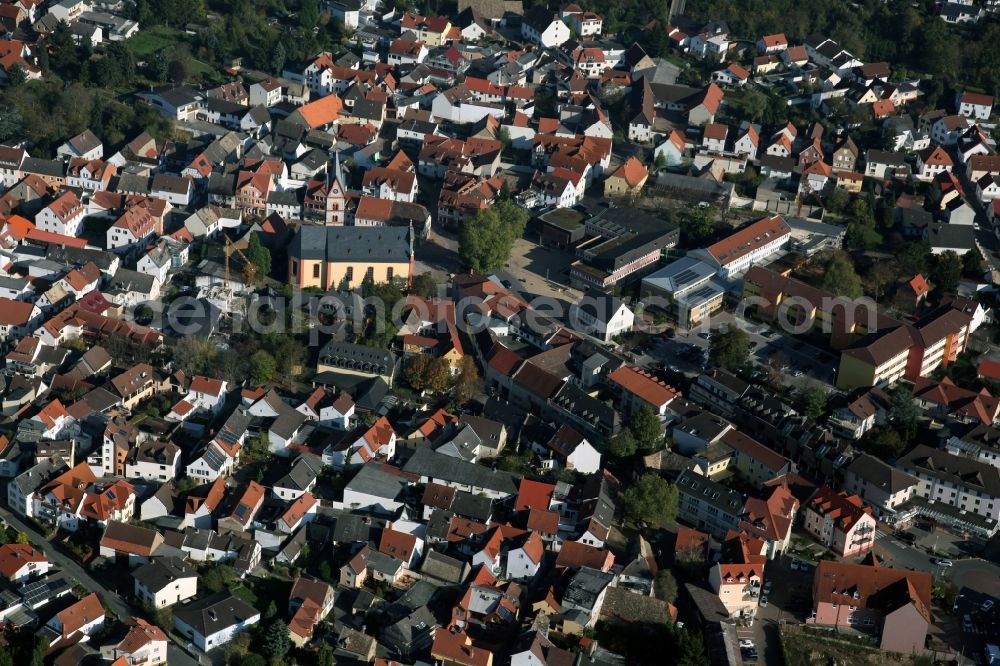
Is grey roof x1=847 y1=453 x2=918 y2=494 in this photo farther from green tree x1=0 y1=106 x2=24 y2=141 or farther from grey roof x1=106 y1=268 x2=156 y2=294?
green tree x1=0 y1=106 x2=24 y2=141

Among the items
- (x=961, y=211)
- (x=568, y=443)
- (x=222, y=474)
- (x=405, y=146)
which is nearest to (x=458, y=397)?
(x=568, y=443)

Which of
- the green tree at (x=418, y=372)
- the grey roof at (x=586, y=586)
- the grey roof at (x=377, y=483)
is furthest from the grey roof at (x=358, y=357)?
the grey roof at (x=586, y=586)

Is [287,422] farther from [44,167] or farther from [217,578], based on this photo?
[44,167]

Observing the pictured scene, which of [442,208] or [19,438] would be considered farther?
[442,208]

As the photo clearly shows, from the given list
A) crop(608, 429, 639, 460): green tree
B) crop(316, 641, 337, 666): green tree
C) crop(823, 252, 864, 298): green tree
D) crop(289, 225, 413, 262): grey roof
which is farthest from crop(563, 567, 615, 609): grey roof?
crop(823, 252, 864, 298): green tree

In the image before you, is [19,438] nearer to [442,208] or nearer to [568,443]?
[568,443]

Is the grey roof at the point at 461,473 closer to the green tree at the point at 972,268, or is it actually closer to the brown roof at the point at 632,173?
the brown roof at the point at 632,173
